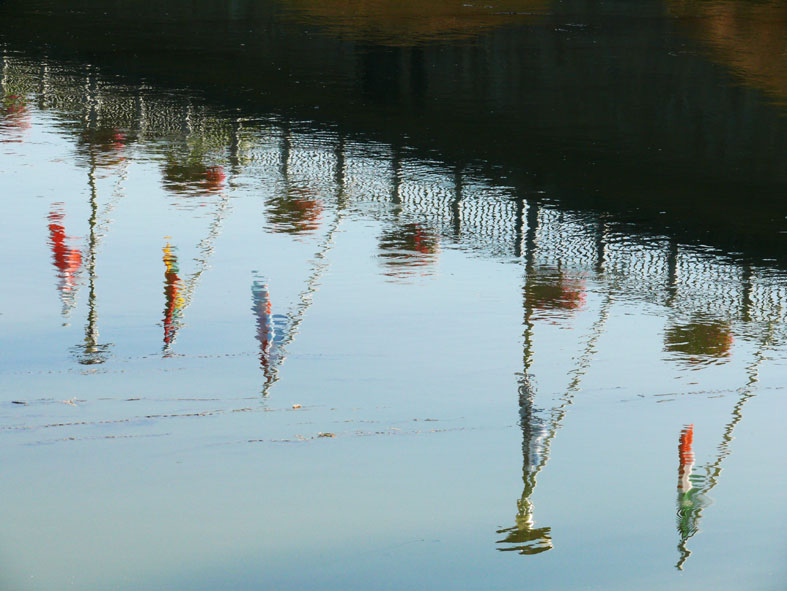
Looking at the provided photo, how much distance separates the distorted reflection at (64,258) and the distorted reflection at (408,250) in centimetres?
274

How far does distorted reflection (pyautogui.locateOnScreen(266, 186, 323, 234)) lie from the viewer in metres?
13.0

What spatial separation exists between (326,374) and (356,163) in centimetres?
732

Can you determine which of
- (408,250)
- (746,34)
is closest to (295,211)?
(408,250)

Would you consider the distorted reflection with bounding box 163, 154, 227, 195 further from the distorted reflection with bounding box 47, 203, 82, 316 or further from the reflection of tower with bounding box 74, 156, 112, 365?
the distorted reflection with bounding box 47, 203, 82, 316

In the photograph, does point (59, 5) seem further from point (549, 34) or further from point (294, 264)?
point (294, 264)

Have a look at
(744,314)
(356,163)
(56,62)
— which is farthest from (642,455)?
(56,62)

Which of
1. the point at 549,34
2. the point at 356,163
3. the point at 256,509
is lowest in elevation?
the point at 256,509

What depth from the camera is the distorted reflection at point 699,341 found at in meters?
9.25

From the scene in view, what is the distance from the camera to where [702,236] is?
497 inches

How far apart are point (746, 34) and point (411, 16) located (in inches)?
345

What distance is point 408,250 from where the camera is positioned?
1216 cm

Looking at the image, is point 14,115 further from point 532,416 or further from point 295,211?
point 532,416

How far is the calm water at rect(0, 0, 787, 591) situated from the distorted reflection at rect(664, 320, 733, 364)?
42mm

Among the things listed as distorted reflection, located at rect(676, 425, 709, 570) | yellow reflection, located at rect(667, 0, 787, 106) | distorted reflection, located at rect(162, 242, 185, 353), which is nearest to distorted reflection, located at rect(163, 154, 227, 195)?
distorted reflection, located at rect(162, 242, 185, 353)
